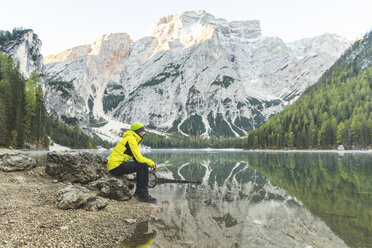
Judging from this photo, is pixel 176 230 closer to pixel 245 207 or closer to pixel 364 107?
pixel 245 207

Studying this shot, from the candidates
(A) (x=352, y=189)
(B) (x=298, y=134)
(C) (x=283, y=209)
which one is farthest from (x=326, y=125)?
(C) (x=283, y=209)

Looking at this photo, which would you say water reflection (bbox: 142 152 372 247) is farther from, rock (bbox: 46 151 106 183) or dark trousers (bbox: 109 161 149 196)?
rock (bbox: 46 151 106 183)

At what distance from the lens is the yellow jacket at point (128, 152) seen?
11852mm

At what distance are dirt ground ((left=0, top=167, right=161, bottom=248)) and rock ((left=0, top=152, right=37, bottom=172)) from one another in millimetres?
3832

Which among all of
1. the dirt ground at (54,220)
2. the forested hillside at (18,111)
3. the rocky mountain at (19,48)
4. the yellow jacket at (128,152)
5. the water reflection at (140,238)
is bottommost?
the water reflection at (140,238)

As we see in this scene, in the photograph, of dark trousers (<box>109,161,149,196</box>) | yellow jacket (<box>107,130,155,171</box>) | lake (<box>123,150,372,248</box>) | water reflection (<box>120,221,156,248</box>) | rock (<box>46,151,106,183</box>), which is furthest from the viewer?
rock (<box>46,151,106,183</box>)

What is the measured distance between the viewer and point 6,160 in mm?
16750

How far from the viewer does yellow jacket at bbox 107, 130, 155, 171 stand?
38.9ft

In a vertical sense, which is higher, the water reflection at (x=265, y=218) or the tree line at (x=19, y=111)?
the tree line at (x=19, y=111)

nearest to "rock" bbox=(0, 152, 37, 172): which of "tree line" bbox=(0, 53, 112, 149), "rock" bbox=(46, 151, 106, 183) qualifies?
"rock" bbox=(46, 151, 106, 183)

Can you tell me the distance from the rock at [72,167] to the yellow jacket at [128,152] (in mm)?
3270

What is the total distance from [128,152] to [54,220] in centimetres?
483

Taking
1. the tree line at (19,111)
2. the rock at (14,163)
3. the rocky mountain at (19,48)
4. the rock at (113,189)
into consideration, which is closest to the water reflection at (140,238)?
the rock at (113,189)

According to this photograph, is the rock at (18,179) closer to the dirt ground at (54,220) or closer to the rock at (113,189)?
the dirt ground at (54,220)
